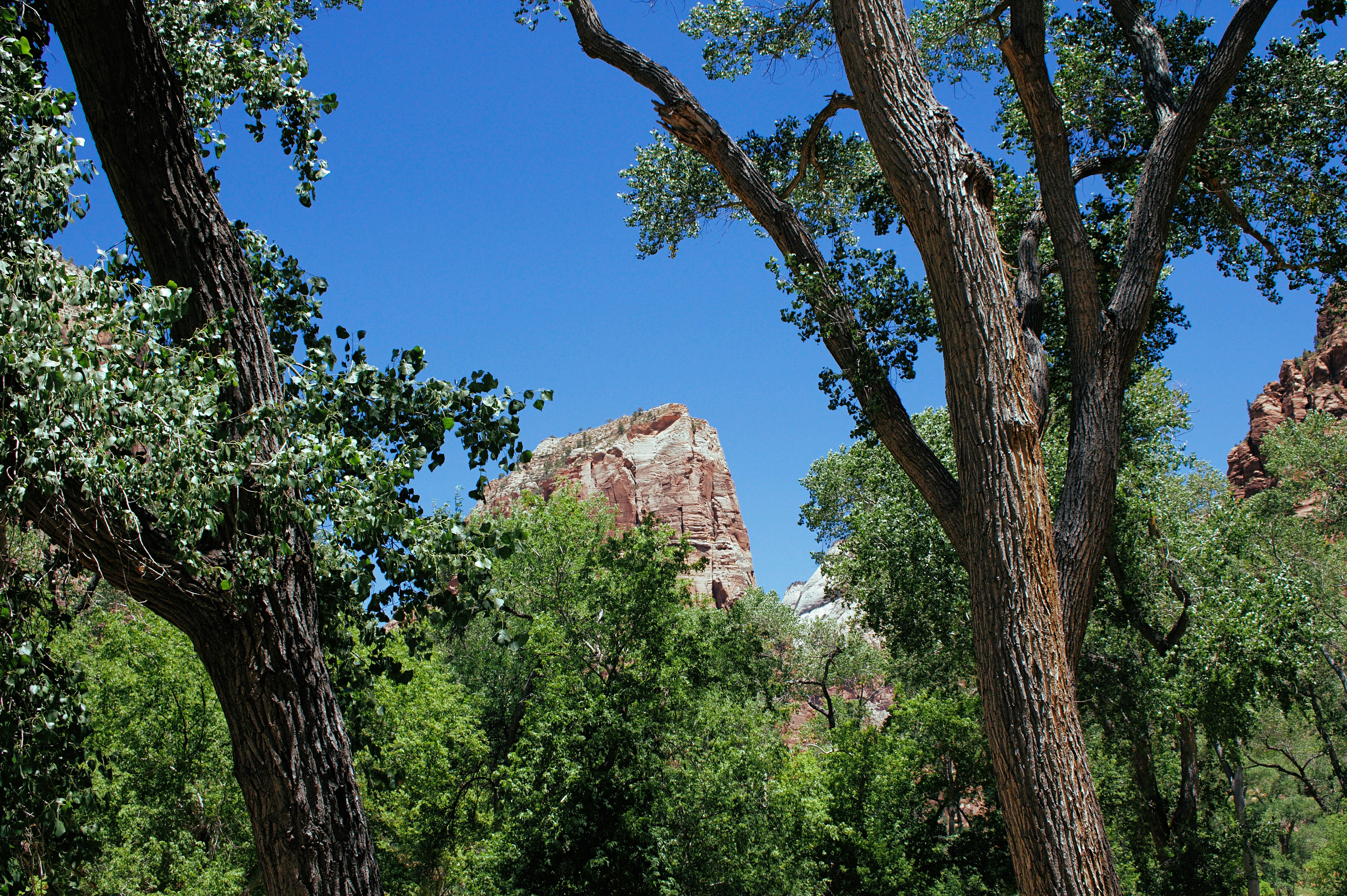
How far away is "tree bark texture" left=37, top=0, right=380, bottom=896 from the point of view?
2611mm

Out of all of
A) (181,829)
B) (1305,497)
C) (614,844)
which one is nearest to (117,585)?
(614,844)

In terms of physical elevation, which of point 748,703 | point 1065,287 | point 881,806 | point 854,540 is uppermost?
point 854,540

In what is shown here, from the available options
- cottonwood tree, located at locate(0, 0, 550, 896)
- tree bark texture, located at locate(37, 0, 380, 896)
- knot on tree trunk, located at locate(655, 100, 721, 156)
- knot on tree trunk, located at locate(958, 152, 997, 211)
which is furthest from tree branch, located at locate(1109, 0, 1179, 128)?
tree bark texture, located at locate(37, 0, 380, 896)

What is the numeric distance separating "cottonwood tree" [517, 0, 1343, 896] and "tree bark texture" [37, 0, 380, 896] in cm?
306

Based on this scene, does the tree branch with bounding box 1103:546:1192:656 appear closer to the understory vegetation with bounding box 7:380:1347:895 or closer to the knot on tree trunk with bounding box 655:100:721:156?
the understory vegetation with bounding box 7:380:1347:895

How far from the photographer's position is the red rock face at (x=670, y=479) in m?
72.2

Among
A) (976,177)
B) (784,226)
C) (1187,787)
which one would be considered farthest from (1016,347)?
(1187,787)

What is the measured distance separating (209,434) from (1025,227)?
5.94m

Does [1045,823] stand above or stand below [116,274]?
below

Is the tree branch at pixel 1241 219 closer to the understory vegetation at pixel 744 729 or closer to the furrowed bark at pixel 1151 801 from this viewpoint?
the understory vegetation at pixel 744 729

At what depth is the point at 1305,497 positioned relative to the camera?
27.4 metres

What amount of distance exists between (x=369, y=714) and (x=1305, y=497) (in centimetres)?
3298

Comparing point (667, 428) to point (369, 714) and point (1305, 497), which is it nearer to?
point (1305, 497)

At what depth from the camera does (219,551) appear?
273 cm
